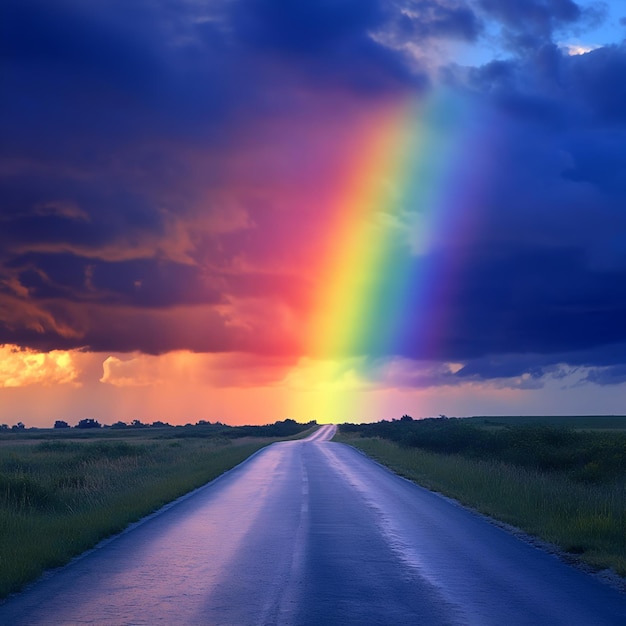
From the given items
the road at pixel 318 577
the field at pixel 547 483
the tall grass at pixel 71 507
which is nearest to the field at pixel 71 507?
the tall grass at pixel 71 507

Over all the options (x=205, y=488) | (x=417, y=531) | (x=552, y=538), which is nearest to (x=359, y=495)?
(x=205, y=488)

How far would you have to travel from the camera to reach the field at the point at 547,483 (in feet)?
48.1

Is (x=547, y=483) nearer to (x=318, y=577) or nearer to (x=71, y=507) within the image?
(x=71, y=507)

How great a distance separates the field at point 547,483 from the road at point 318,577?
1.06 m

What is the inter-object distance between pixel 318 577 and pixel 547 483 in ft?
55.4

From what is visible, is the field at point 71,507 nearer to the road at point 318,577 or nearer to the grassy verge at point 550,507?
the road at point 318,577

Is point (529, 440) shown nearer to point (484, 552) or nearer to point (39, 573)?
point (484, 552)

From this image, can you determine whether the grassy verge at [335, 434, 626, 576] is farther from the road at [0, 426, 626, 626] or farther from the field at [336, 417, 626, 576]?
the road at [0, 426, 626, 626]

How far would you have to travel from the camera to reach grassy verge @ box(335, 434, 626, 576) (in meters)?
13.7

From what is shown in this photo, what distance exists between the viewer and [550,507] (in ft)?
61.8

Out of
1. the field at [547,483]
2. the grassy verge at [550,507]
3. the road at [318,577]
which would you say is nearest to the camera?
the road at [318,577]

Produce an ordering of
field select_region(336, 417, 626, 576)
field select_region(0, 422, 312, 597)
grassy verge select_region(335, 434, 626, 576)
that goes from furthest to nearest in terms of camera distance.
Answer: field select_region(336, 417, 626, 576) → grassy verge select_region(335, 434, 626, 576) → field select_region(0, 422, 312, 597)

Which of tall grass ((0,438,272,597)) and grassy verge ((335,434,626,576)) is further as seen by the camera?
grassy verge ((335,434,626,576))

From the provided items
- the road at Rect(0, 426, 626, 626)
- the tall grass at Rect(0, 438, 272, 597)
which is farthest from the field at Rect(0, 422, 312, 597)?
the road at Rect(0, 426, 626, 626)
